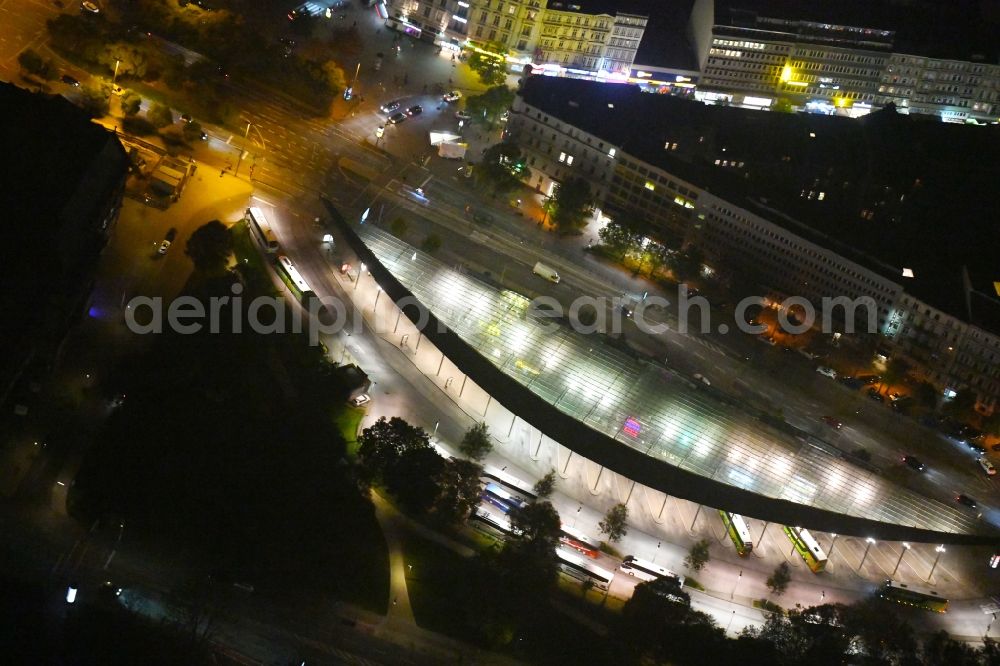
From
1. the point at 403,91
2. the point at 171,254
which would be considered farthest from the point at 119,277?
the point at 403,91

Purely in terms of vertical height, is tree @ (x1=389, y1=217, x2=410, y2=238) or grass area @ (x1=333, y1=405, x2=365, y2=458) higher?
tree @ (x1=389, y1=217, x2=410, y2=238)

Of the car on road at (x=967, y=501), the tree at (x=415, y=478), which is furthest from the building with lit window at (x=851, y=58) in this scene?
the tree at (x=415, y=478)

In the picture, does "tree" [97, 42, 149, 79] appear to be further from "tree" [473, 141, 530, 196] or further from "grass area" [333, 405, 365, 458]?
"grass area" [333, 405, 365, 458]

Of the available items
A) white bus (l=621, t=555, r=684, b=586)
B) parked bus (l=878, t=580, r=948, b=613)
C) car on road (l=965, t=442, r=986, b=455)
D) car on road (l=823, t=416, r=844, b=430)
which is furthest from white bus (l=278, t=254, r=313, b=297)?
car on road (l=965, t=442, r=986, b=455)

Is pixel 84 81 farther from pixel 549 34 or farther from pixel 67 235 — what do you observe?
pixel 549 34

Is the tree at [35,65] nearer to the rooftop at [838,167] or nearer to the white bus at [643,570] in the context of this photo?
the rooftop at [838,167]
